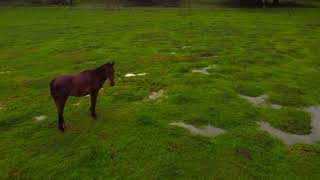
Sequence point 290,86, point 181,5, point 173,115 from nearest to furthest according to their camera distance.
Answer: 1. point 173,115
2. point 290,86
3. point 181,5

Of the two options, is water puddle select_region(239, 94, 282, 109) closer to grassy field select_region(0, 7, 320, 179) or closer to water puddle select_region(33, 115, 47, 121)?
grassy field select_region(0, 7, 320, 179)

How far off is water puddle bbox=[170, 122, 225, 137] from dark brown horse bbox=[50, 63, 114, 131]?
371 centimetres

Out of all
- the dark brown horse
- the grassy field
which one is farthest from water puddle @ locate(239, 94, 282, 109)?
the dark brown horse

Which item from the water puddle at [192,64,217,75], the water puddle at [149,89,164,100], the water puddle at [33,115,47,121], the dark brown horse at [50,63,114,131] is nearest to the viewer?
the dark brown horse at [50,63,114,131]

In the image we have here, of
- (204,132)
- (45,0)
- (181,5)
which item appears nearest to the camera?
(204,132)

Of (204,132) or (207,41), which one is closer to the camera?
(204,132)

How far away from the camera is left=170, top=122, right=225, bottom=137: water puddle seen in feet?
58.0

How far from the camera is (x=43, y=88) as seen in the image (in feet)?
82.5

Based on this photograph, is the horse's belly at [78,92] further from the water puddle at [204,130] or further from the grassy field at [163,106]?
the water puddle at [204,130]

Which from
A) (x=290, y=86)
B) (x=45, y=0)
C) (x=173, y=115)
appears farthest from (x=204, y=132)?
(x=45, y=0)

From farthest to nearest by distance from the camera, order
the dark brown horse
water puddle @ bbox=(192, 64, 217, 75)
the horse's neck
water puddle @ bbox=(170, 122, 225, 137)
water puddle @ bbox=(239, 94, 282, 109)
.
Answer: water puddle @ bbox=(192, 64, 217, 75) → water puddle @ bbox=(239, 94, 282, 109) → the horse's neck → water puddle @ bbox=(170, 122, 225, 137) → the dark brown horse

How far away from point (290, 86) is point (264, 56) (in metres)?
8.58

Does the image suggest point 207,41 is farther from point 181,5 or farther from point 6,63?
point 181,5

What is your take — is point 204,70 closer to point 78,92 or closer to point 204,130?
point 204,130
